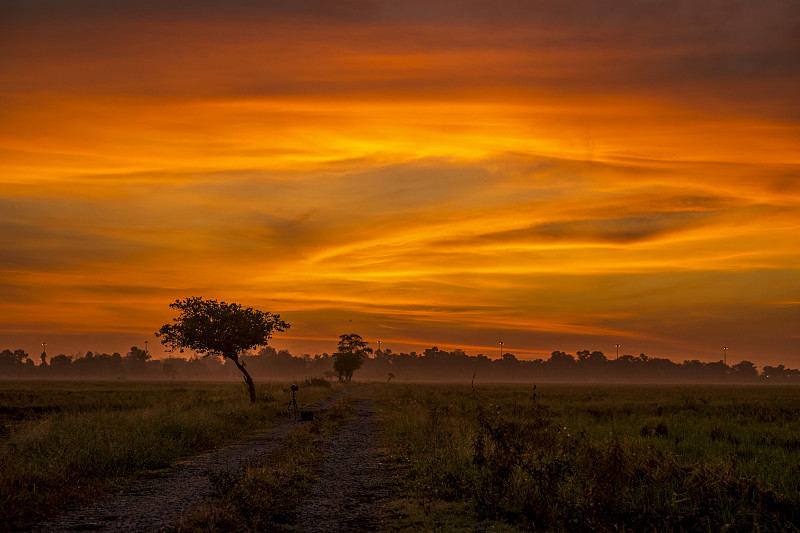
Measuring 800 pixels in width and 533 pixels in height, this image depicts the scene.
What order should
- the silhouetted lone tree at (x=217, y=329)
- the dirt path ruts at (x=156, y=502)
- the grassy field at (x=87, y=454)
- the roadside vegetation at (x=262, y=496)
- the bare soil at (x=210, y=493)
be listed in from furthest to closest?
the silhouetted lone tree at (x=217, y=329)
the grassy field at (x=87, y=454)
the bare soil at (x=210, y=493)
the dirt path ruts at (x=156, y=502)
the roadside vegetation at (x=262, y=496)

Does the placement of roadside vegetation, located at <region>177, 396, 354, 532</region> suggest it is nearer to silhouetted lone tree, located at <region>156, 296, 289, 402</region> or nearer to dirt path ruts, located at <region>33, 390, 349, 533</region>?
dirt path ruts, located at <region>33, 390, 349, 533</region>

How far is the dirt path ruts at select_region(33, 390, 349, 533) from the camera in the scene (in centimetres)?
1062

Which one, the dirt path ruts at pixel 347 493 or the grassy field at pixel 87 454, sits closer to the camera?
the dirt path ruts at pixel 347 493

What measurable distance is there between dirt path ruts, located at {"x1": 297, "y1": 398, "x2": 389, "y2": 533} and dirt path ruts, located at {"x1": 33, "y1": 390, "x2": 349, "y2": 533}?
2398 millimetres

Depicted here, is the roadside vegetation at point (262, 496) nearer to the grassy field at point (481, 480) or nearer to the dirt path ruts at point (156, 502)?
the grassy field at point (481, 480)

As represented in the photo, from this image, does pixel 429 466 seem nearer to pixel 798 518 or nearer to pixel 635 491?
pixel 635 491

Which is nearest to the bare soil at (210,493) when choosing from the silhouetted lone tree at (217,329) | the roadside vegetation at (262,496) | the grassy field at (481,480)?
the roadside vegetation at (262,496)

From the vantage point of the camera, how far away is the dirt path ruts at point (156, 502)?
10625 millimetres

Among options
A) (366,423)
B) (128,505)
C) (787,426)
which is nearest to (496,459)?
(128,505)

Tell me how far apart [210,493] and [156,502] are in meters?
1.12

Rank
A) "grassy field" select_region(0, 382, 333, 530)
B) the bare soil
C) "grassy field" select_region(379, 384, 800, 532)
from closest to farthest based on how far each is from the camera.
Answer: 1. "grassy field" select_region(379, 384, 800, 532)
2. the bare soil
3. "grassy field" select_region(0, 382, 333, 530)

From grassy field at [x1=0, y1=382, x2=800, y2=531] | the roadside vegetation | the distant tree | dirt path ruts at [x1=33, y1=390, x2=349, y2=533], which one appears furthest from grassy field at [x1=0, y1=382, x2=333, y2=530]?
the distant tree

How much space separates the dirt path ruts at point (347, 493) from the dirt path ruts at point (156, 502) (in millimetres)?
2398

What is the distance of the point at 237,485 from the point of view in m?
13.0
